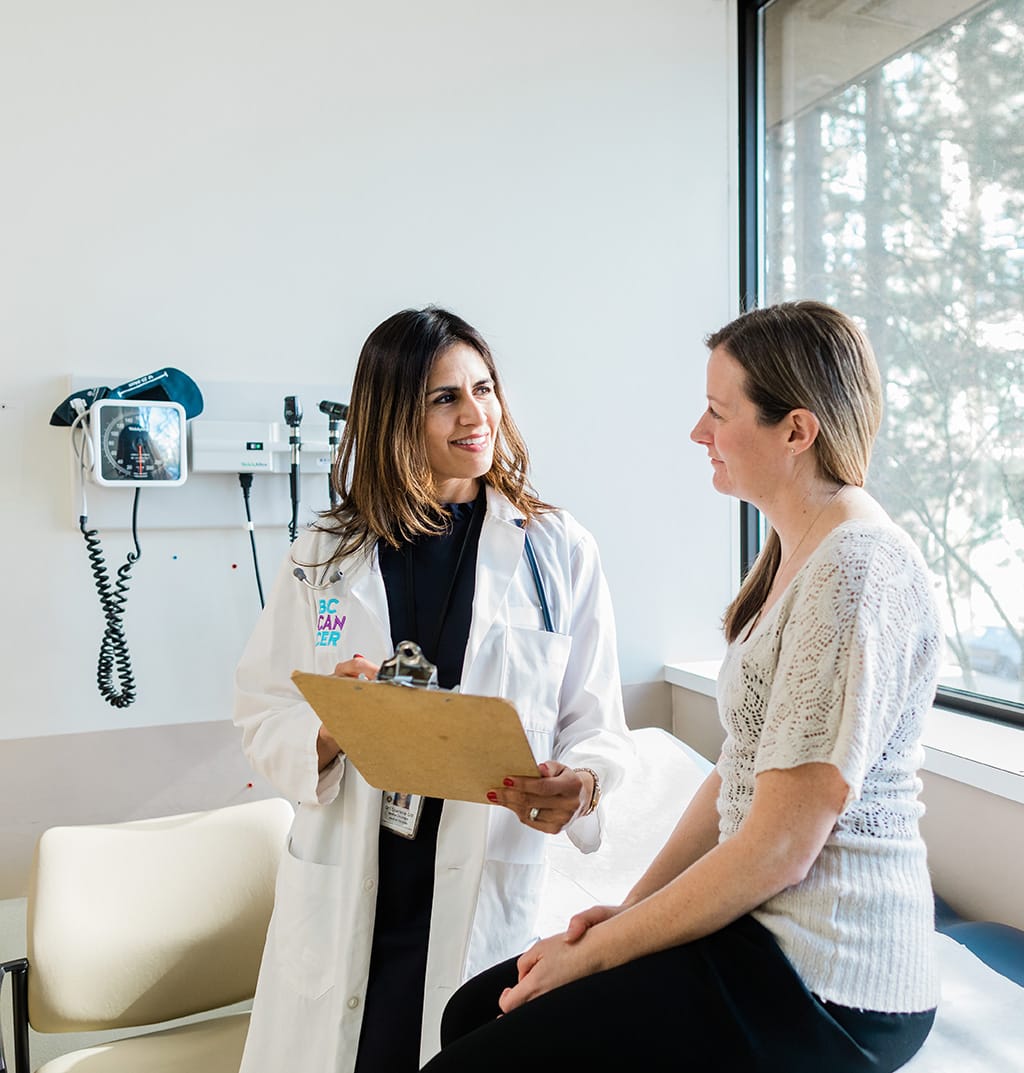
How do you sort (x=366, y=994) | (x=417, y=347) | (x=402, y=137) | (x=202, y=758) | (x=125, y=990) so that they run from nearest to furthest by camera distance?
(x=366, y=994) < (x=417, y=347) < (x=125, y=990) < (x=202, y=758) < (x=402, y=137)

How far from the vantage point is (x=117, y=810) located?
2.26 metres

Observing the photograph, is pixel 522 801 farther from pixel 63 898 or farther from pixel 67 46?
pixel 67 46

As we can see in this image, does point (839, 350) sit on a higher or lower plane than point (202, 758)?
higher

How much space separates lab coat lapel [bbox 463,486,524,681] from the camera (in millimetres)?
1499

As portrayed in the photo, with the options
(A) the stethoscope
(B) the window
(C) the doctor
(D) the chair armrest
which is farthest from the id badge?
(B) the window

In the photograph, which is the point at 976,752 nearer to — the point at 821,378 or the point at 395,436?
the point at 821,378

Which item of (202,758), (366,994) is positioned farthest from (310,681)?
(202,758)

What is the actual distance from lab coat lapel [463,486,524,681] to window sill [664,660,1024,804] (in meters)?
0.73

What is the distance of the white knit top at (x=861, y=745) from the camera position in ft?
3.25

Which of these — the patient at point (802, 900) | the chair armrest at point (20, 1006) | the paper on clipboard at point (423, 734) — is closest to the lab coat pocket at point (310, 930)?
the paper on clipboard at point (423, 734)

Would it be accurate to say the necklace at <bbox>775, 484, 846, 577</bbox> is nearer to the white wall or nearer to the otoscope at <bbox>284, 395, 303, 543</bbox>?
the otoscope at <bbox>284, 395, 303, 543</bbox>

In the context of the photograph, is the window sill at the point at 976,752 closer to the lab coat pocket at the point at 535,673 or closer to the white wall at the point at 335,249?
the lab coat pocket at the point at 535,673

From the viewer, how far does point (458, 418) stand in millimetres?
1579

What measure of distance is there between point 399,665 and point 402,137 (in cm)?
177
